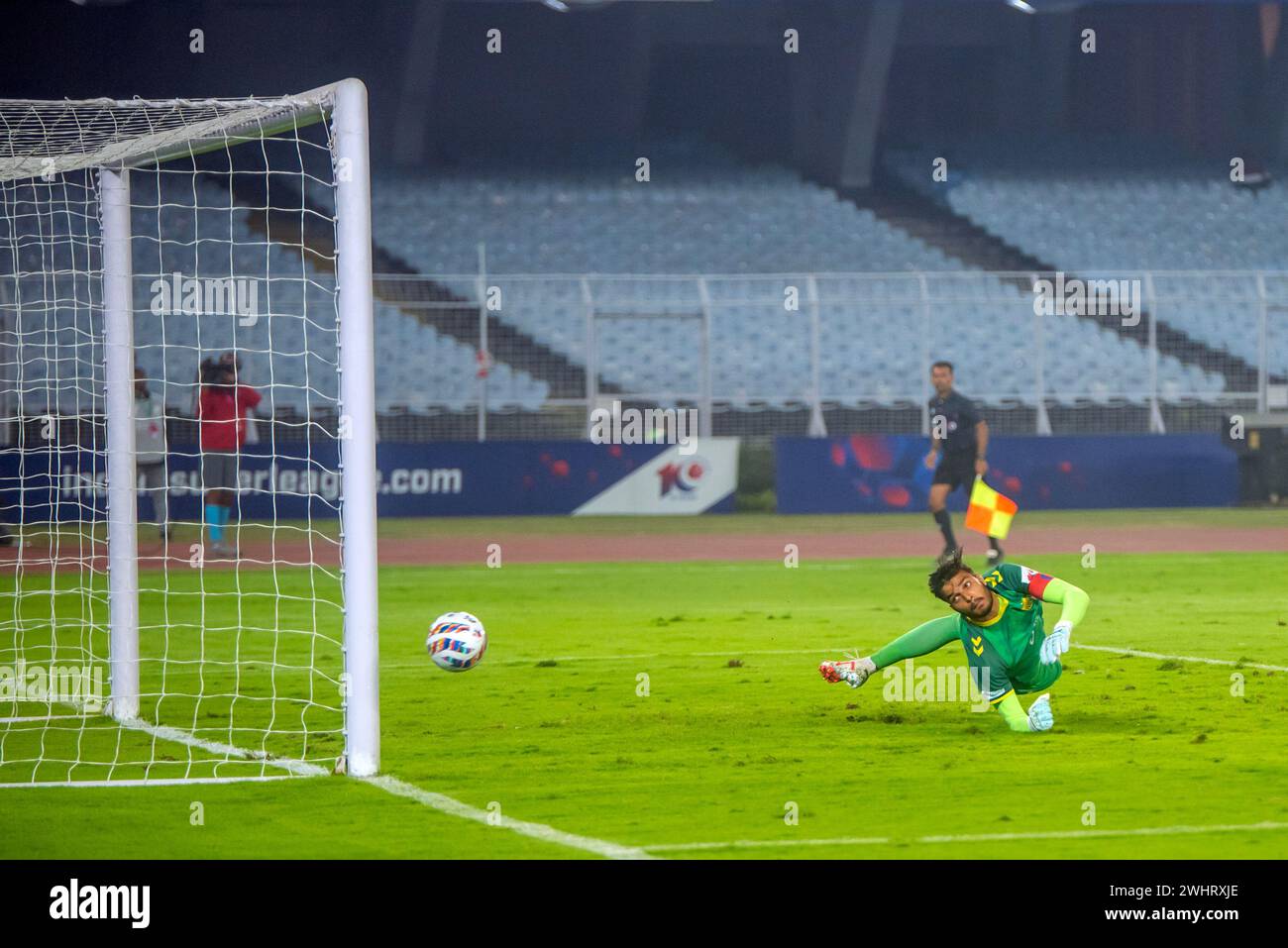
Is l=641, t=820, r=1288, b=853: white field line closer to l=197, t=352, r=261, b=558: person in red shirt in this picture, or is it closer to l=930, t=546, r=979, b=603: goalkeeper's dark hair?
l=930, t=546, r=979, b=603: goalkeeper's dark hair

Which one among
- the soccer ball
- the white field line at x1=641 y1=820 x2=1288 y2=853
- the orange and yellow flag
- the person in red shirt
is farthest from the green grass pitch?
the person in red shirt

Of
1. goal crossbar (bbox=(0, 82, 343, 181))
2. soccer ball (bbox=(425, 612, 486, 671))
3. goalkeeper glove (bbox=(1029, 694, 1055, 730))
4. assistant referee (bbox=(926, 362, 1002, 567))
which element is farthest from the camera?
assistant referee (bbox=(926, 362, 1002, 567))

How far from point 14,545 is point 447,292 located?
310 inches

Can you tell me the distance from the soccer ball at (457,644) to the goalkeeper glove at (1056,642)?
9.12 ft

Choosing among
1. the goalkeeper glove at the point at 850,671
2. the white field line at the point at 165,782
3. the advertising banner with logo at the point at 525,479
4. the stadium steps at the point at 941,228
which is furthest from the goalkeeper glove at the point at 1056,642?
the stadium steps at the point at 941,228

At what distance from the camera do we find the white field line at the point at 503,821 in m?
5.35

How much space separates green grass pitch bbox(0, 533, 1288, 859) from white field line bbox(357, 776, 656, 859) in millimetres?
60

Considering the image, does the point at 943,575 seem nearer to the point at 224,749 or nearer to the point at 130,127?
the point at 224,749

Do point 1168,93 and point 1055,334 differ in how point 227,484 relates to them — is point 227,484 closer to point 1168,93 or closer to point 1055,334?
point 1055,334

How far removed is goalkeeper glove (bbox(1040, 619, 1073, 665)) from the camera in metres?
7.09

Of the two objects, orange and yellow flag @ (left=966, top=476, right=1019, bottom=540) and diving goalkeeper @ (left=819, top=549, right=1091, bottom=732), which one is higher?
orange and yellow flag @ (left=966, top=476, right=1019, bottom=540)

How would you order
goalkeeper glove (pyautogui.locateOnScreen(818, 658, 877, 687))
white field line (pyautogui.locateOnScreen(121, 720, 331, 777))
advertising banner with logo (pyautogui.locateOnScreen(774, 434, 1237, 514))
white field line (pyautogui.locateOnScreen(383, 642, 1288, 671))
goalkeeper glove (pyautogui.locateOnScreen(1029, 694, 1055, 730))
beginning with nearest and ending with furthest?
1. white field line (pyautogui.locateOnScreen(121, 720, 331, 777))
2. goalkeeper glove (pyautogui.locateOnScreen(1029, 694, 1055, 730))
3. goalkeeper glove (pyautogui.locateOnScreen(818, 658, 877, 687))
4. white field line (pyautogui.locateOnScreen(383, 642, 1288, 671))
5. advertising banner with logo (pyautogui.locateOnScreen(774, 434, 1237, 514))

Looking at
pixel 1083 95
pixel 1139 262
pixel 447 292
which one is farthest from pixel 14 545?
pixel 1083 95

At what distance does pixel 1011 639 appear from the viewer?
7574mm
